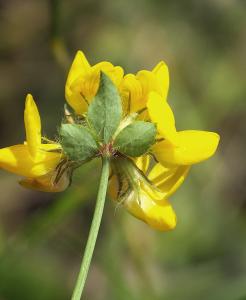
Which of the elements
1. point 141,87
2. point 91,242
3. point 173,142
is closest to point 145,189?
point 173,142

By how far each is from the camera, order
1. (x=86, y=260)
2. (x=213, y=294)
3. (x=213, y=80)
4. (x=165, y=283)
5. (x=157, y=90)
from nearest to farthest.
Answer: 1. (x=86, y=260)
2. (x=157, y=90)
3. (x=213, y=294)
4. (x=165, y=283)
5. (x=213, y=80)

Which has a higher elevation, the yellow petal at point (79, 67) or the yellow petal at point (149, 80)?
the yellow petal at point (79, 67)

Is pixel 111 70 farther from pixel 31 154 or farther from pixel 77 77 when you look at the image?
pixel 31 154

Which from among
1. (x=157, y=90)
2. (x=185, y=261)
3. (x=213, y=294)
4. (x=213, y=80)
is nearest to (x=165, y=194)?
(x=157, y=90)

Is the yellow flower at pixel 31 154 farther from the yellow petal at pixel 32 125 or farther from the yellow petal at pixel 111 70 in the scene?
the yellow petal at pixel 111 70

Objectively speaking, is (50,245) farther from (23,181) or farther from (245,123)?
(23,181)

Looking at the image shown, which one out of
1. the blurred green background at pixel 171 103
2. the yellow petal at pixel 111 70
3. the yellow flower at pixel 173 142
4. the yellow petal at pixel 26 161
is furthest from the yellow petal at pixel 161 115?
the blurred green background at pixel 171 103
